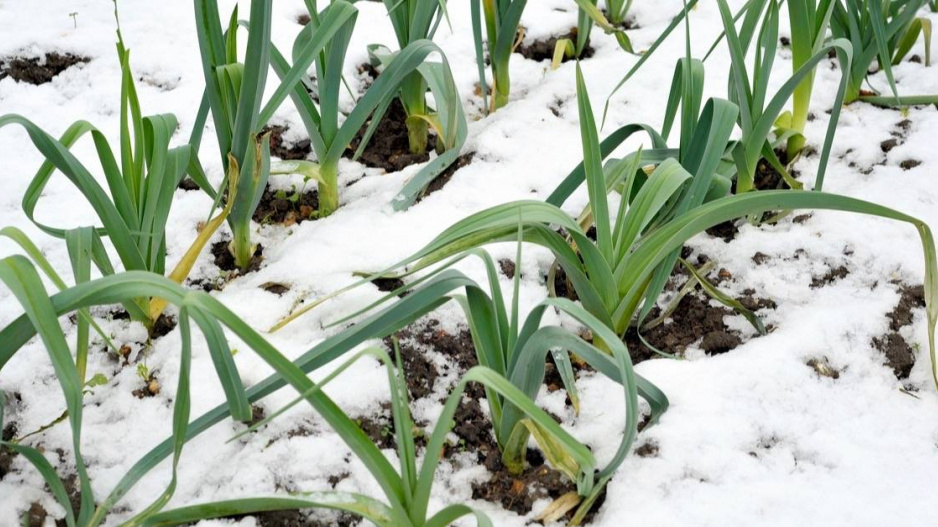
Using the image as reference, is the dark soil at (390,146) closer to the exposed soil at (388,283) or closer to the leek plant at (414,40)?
the leek plant at (414,40)

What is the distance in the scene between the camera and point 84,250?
1271 mm

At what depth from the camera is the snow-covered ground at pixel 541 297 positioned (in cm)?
120

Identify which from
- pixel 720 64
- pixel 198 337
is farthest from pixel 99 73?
pixel 720 64

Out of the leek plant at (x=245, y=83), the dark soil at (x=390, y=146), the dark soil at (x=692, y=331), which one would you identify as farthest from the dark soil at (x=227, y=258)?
the dark soil at (x=692, y=331)

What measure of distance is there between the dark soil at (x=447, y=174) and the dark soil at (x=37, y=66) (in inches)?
37.6

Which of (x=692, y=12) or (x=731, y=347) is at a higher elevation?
(x=692, y=12)

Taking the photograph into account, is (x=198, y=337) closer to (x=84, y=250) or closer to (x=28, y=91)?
(x=84, y=250)

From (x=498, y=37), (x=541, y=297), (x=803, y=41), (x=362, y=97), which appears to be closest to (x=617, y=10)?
(x=498, y=37)

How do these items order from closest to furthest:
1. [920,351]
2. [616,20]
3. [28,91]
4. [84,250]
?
[84,250] < [920,351] < [28,91] < [616,20]

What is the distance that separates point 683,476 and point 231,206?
850 millimetres

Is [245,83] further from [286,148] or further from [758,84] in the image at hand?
[758,84]

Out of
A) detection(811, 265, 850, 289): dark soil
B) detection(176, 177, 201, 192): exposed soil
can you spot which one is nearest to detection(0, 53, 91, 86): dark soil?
detection(176, 177, 201, 192): exposed soil

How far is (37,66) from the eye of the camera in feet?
6.88

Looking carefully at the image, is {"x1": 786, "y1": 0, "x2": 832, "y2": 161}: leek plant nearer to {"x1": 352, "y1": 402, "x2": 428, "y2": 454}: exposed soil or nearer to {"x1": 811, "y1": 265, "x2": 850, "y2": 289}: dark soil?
{"x1": 811, "y1": 265, "x2": 850, "y2": 289}: dark soil
